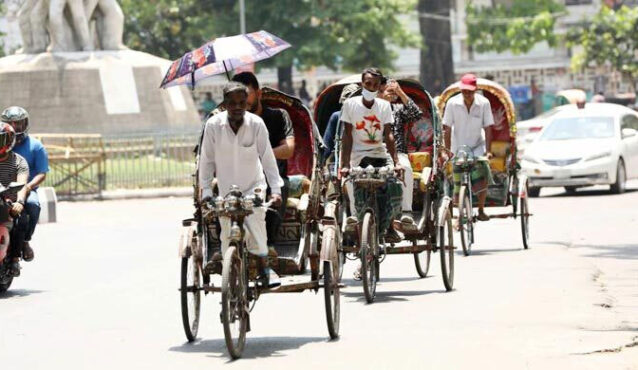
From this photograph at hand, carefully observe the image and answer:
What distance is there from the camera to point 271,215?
10.8 meters

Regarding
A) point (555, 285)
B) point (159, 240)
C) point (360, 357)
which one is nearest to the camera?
point (360, 357)

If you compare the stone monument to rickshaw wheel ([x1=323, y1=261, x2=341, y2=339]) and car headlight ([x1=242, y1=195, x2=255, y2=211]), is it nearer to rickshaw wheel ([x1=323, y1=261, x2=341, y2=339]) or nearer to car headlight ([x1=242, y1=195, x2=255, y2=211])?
rickshaw wheel ([x1=323, y1=261, x2=341, y2=339])

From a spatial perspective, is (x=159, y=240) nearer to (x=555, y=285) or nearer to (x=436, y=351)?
(x=555, y=285)

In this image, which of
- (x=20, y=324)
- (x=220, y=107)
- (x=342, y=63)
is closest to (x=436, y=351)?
(x=220, y=107)

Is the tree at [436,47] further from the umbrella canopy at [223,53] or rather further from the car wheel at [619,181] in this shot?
the umbrella canopy at [223,53]

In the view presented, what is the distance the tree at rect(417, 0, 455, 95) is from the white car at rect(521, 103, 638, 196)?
2571 centimetres

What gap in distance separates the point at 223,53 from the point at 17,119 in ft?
12.0

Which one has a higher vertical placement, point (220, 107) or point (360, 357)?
point (220, 107)

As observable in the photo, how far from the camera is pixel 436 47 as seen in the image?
184ft

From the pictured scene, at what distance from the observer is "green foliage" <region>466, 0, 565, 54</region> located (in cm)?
5775

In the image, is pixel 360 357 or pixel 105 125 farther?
pixel 105 125

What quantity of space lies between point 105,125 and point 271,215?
2631cm

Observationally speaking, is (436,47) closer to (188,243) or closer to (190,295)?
(190,295)

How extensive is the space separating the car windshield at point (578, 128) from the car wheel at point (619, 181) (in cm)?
85
